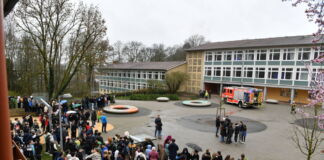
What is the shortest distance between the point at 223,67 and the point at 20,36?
3089 cm

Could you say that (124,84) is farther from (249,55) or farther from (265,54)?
(265,54)

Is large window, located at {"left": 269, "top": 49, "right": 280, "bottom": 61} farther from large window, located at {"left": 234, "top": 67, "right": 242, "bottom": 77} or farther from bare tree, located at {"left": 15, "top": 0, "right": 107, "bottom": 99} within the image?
bare tree, located at {"left": 15, "top": 0, "right": 107, "bottom": 99}

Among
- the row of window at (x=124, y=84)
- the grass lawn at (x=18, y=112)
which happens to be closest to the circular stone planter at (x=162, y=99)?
the row of window at (x=124, y=84)

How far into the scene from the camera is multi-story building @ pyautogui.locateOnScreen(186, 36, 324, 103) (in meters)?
26.7

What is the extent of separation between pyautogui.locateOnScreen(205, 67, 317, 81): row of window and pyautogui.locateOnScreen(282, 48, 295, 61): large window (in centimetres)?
166

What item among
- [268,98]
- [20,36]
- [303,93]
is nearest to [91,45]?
[20,36]

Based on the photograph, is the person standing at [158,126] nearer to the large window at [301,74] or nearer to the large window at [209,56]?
the large window at [301,74]

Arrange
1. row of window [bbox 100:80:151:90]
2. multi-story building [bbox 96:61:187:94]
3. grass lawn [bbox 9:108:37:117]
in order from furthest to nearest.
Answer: row of window [bbox 100:80:151:90] → multi-story building [bbox 96:61:187:94] → grass lawn [bbox 9:108:37:117]

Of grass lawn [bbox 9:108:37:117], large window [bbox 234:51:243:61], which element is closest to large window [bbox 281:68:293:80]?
large window [bbox 234:51:243:61]

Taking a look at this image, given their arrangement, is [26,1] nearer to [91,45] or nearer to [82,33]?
[82,33]

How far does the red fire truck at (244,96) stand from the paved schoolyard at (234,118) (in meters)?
2.21

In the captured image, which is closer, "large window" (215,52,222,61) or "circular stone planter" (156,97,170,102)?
"circular stone planter" (156,97,170,102)

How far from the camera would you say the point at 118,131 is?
13742 millimetres

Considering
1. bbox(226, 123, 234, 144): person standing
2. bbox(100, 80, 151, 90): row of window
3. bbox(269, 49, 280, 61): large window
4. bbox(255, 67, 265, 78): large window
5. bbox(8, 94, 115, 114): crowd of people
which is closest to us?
bbox(226, 123, 234, 144): person standing
